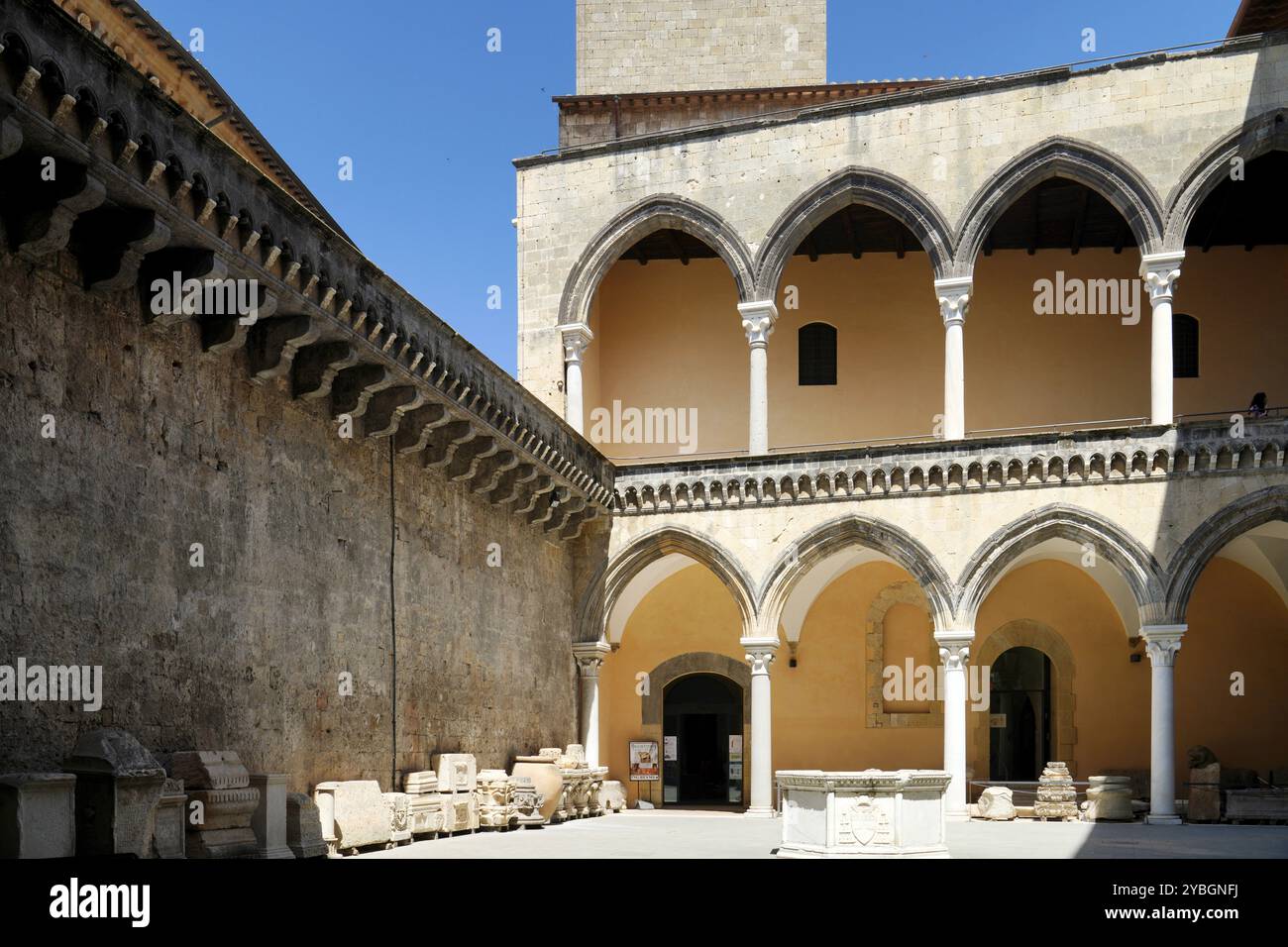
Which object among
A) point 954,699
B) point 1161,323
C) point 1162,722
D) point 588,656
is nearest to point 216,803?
point 588,656

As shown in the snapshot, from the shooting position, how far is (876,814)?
12.3m

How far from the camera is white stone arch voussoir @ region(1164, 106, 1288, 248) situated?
18.9m

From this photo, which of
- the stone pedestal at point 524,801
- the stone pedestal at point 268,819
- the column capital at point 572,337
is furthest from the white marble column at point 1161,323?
the stone pedestal at point 268,819

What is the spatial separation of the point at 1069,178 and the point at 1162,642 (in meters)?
6.04

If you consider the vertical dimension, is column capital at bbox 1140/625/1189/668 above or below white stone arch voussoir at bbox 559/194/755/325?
below

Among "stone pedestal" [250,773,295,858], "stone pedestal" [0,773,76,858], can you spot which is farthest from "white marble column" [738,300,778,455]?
"stone pedestal" [0,773,76,858]

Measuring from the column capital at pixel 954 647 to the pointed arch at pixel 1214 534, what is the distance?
7.88 feet

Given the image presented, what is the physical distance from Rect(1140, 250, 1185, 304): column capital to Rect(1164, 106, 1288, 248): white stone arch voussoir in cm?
17

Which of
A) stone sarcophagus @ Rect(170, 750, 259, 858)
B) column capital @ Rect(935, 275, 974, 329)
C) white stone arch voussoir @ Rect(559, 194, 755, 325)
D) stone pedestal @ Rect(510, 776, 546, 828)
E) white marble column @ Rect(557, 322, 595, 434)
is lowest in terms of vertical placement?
stone pedestal @ Rect(510, 776, 546, 828)

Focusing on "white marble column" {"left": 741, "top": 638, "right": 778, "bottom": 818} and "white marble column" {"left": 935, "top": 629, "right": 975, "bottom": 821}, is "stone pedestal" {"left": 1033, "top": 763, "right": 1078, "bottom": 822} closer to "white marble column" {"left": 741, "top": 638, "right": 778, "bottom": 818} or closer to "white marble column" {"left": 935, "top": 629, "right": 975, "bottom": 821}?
"white marble column" {"left": 935, "top": 629, "right": 975, "bottom": 821}

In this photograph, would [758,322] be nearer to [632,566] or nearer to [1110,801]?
[632,566]

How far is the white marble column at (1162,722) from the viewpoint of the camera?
1850 centimetres

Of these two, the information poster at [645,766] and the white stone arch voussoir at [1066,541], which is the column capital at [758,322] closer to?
the white stone arch voussoir at [1066,541]
